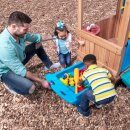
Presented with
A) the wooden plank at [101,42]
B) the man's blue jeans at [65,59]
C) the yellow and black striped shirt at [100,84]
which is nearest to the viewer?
the yellow and black striped shirt at [100,84]

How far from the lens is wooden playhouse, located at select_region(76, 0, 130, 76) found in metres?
3.01

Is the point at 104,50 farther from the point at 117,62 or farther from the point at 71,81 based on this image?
the point at 71,81

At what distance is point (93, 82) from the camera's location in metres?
2.82

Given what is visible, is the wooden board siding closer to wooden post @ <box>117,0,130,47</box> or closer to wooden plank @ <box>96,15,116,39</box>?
wooden post @ <box>117,0,130,47</box>

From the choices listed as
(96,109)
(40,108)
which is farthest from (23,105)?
(96,109)

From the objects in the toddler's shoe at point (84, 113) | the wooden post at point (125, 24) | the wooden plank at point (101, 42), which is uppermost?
the wooden post at point (125, 24)

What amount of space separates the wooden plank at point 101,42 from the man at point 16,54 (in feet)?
2.31

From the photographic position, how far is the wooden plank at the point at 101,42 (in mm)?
3192

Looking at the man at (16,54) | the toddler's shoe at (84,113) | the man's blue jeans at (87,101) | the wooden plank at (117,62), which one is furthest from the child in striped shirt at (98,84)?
the man at (16,54)

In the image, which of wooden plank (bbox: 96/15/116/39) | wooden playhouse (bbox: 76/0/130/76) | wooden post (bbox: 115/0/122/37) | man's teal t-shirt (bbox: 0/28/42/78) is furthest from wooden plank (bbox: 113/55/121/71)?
man's teal t-shirt (bbox: 0/28/42/78)

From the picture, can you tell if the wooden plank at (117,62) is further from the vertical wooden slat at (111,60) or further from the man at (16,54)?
the man at (16,54)

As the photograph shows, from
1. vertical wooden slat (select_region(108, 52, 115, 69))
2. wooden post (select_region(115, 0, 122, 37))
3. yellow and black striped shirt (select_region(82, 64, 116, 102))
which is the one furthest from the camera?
wooden post (select_region(115, 0, 122, 37))

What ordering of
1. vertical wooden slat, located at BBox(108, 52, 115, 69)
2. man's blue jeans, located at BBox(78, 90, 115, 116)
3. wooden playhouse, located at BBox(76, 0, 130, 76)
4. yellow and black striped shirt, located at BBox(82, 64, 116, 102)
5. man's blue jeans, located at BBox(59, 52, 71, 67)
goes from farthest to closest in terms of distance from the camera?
man's blue jeans, located at BBox(59, 52, 71, 67) < vertical wooden slat, located at BBox(108, 52, 115, 69) < wooden playhouse, located at BBox(76, 0, 130, 76) < man's blue jeans, located at BBox(78, 90, 115, 116) < yellow and black striped shirt, located at BBox(82, 64, 116, 102)

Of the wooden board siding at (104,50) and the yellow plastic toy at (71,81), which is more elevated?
the wooden board siding at (104,50)
